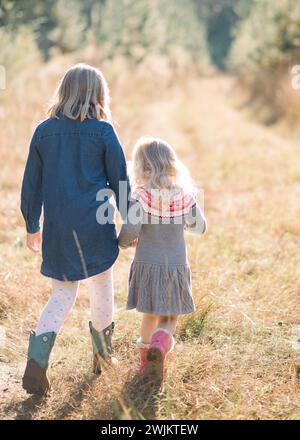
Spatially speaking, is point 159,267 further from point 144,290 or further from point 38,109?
point 38,109

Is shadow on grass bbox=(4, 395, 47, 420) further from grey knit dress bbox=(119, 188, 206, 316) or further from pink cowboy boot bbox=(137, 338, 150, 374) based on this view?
grey knit dress bbox=(119, 188, 206, 316)

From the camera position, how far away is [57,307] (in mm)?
2881

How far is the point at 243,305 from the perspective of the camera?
3.79 meters

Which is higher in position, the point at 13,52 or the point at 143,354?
the point at 13,52

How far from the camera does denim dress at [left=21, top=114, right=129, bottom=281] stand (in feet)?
9.14

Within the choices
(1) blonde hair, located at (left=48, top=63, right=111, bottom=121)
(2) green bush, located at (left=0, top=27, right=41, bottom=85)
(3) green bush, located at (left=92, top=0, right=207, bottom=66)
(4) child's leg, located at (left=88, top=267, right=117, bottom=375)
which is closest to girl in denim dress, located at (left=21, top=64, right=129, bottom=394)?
(1) blonde hair, located at (left=48, top=63, right=111, bottom=121)

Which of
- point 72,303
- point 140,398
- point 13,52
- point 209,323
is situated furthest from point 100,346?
point 13,52

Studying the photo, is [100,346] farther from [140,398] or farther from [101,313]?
[140,398]

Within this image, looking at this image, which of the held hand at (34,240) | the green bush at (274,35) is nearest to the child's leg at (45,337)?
the held hand at (34,240)

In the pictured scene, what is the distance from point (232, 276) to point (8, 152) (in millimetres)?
3674

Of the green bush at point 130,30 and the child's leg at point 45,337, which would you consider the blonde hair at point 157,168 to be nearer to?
the child's leg at point 45,337

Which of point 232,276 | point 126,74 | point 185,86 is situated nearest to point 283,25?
point 126,74

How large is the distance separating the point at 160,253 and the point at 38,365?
749 mm

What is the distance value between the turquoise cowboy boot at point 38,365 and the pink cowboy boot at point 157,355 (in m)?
0.45
